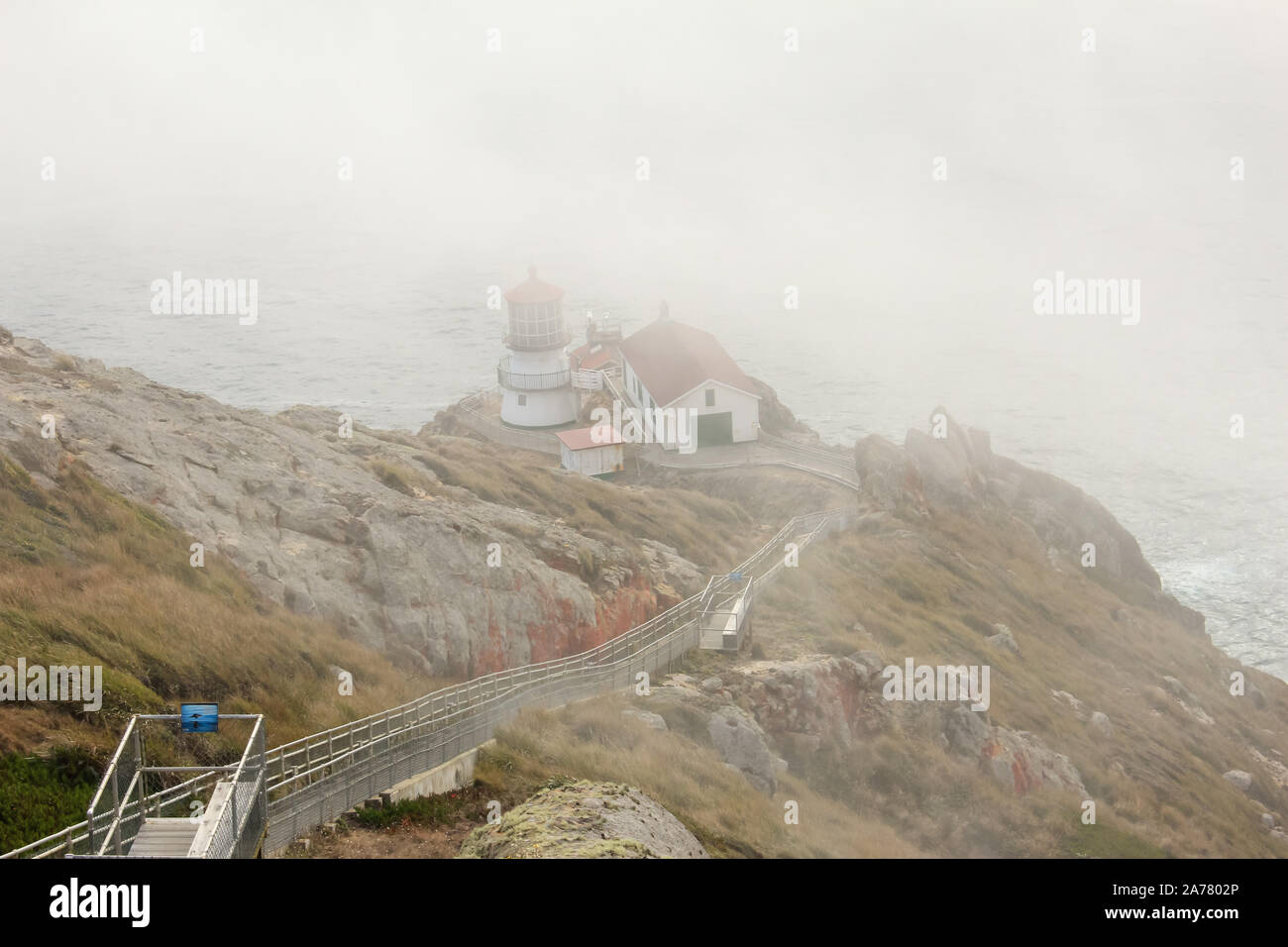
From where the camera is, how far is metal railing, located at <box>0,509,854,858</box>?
536 inches

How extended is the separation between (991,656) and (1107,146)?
164 metres

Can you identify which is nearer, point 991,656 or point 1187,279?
point 991,656

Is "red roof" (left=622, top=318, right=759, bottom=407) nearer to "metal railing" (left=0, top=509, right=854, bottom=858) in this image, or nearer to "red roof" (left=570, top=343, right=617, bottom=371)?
"red roof" (left=570, top=343, right=617, bottom=371)

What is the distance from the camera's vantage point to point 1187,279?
128 metres

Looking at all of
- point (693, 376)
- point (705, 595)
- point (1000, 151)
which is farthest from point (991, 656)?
point (1000, 151)

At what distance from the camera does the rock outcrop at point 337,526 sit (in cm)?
2355

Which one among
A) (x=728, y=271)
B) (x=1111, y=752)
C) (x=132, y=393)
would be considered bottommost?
(x=1111, y=752)

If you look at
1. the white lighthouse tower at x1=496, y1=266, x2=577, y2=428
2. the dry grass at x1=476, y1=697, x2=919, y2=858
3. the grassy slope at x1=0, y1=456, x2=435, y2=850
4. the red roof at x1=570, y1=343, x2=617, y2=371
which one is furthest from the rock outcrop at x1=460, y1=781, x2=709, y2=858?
the red roof at x1=570, y1=343, x2=617, y2=371

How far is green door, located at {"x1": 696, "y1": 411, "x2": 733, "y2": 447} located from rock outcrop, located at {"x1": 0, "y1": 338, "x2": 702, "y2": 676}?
22.0 meters

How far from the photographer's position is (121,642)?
59.0ft

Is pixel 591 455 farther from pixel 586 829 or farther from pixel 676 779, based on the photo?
pixel 586 829

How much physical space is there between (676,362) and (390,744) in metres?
39.5

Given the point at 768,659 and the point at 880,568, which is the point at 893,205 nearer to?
the point at 880,568
